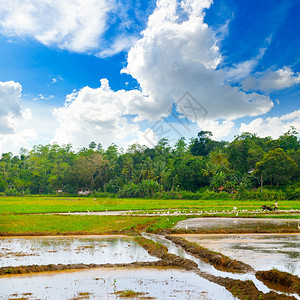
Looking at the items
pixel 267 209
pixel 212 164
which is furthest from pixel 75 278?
pixel 212 164

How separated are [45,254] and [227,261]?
25.1 feet

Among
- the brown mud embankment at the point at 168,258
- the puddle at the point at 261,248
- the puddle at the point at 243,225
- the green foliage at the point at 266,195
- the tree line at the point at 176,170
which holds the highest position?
the tree line at the point at 176,170

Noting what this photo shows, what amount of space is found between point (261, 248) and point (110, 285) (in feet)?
28.5

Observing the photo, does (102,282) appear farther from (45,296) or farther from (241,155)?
(241,155)

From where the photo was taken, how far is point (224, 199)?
57.7 m

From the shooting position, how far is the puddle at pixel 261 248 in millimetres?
11836

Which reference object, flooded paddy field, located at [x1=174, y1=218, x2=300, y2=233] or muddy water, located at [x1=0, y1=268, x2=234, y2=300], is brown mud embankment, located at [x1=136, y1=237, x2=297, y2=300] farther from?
flooded paddy field, located at [x1=174, y1=218, x2=300, y2=233]

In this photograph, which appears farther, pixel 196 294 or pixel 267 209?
pixel 267 209

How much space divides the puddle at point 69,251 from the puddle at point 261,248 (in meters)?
3.77

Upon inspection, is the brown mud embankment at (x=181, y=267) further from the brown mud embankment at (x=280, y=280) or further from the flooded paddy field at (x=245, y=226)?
the flooded paddy field at (x=245, y=226)

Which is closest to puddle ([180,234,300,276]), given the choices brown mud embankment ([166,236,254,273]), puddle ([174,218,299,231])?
brown mud embankment ([166,236,254,273])

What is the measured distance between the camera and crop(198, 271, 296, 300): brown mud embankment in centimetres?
784

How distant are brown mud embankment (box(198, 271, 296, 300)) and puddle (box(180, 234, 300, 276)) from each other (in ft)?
7.17

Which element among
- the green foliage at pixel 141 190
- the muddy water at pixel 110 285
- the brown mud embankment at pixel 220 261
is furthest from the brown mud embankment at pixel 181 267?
the green foliage at pixel 141 190
